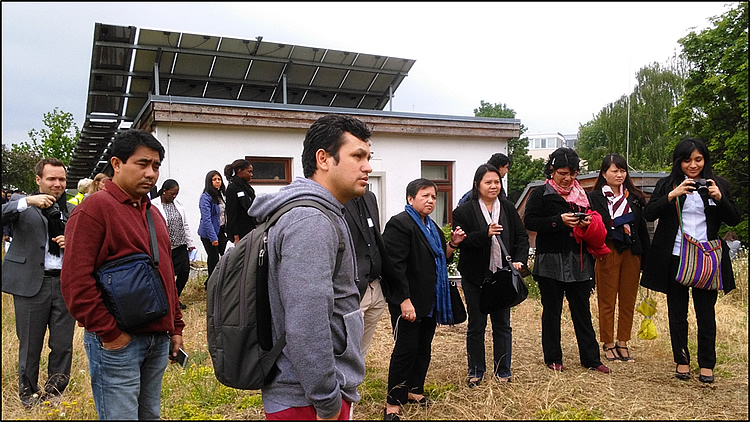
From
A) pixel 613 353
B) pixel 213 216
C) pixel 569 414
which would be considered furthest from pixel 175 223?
pixel 613 353

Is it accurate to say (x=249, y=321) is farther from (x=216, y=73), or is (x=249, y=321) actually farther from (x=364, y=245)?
(x=216, y=73)

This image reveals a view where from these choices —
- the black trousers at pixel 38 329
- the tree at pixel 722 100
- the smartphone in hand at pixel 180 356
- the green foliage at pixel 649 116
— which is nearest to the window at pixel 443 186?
the black trousers at pixel 38 329

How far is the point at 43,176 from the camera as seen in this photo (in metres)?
A: 4.12

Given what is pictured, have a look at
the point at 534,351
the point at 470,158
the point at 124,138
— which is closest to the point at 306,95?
the point at 470,158

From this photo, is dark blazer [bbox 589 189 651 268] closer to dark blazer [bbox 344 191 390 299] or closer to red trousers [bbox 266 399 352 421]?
dark blazer [bbox 344 191 390 299]

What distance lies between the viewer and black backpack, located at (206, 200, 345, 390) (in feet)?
6.31

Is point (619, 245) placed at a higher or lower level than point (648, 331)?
higher

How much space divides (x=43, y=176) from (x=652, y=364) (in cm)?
578

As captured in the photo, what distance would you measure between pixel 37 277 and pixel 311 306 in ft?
11.0

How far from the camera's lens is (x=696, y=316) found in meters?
4.82

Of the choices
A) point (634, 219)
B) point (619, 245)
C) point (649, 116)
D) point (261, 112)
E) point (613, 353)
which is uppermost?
point (649, 116)

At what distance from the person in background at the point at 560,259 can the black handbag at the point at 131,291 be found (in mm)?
3507

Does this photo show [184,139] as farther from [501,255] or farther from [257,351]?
[257,351]

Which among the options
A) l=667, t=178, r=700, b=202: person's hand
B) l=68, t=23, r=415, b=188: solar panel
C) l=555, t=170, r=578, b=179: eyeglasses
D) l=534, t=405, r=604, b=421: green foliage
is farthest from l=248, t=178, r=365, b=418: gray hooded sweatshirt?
Answer: l=68, t=23, r=415, b=188: solar panel
